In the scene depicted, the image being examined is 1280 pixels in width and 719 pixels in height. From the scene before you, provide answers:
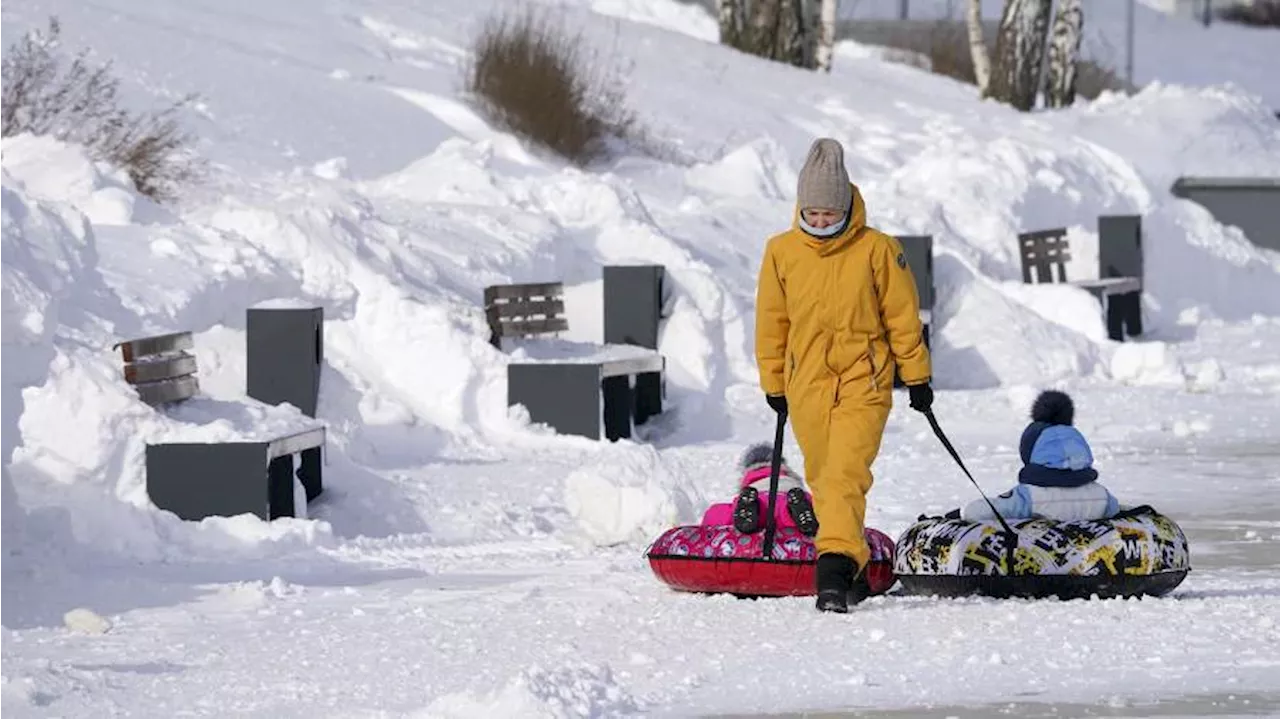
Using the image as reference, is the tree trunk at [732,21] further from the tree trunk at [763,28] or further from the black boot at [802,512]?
the black boot at [802,512]

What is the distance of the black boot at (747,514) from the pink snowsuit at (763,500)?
24 millimetres

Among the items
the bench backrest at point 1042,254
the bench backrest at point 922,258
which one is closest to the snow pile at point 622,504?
the bench backrest at point 922,258

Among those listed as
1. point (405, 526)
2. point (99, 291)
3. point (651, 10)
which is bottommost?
point (405, 526)

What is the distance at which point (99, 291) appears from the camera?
45.6ft

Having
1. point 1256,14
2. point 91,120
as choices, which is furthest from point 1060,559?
point 1256,14

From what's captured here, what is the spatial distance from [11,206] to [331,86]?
8373 mm

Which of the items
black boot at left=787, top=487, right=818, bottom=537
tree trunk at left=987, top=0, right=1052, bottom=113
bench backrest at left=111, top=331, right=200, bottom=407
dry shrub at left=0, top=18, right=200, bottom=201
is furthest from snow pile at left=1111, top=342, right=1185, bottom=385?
tree trunk at left=987, top=0, right=1052, bottom=113

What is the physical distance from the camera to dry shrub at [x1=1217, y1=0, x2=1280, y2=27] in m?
55.7

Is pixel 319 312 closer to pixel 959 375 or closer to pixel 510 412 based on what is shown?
pixel 510 412

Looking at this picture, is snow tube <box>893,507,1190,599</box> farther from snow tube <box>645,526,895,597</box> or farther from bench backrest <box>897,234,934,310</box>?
bench backrest <box>897,234,934,310</box>

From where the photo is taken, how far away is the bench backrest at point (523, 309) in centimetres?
1577

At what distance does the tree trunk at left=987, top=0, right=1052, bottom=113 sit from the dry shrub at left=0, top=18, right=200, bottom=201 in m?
14.4

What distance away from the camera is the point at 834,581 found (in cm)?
896

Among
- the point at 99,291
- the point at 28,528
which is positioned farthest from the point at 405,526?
the point at 99,291
